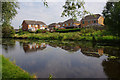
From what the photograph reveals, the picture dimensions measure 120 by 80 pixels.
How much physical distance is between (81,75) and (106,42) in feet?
46.9

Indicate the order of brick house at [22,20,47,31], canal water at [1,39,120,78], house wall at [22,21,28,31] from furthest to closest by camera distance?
house wall at [22,21,28,31]
brick house at [22,20,47,31]
canal water at [1,39,120,78]

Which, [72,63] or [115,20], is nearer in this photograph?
[72,63]

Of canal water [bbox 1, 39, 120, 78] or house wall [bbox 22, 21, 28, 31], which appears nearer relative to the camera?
canal water [bbox 1, 39, 120, 78]

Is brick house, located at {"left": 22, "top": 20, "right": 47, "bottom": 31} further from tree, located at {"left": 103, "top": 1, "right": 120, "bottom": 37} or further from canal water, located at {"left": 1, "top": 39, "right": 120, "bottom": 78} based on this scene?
tree, located at {"left": 103, "top": 1, "right": 120, "bottom": 37}

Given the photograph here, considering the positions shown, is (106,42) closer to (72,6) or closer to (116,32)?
(116,32)

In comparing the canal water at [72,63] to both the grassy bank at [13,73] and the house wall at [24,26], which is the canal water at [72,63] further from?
the house wall at [24,26]

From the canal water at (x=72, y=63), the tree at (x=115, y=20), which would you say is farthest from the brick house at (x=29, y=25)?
the tree at (x=115, y=20)

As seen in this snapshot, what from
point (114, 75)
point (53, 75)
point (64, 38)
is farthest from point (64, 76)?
point (64, 38)

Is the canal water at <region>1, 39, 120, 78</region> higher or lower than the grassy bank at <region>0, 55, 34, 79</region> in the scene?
lower

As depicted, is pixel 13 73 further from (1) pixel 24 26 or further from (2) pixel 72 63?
(1) pixel 24 26

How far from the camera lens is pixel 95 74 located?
6.73 metres

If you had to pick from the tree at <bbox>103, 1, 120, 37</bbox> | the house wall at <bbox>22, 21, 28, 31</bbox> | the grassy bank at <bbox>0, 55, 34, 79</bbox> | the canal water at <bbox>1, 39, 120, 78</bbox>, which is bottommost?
the canal water at <bbox>1, 39, 120, 78</bbox>

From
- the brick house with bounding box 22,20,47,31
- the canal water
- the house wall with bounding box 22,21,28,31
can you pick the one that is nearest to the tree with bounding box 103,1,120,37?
the canal water

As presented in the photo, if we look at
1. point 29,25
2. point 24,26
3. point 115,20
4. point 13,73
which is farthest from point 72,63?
point 24,26
